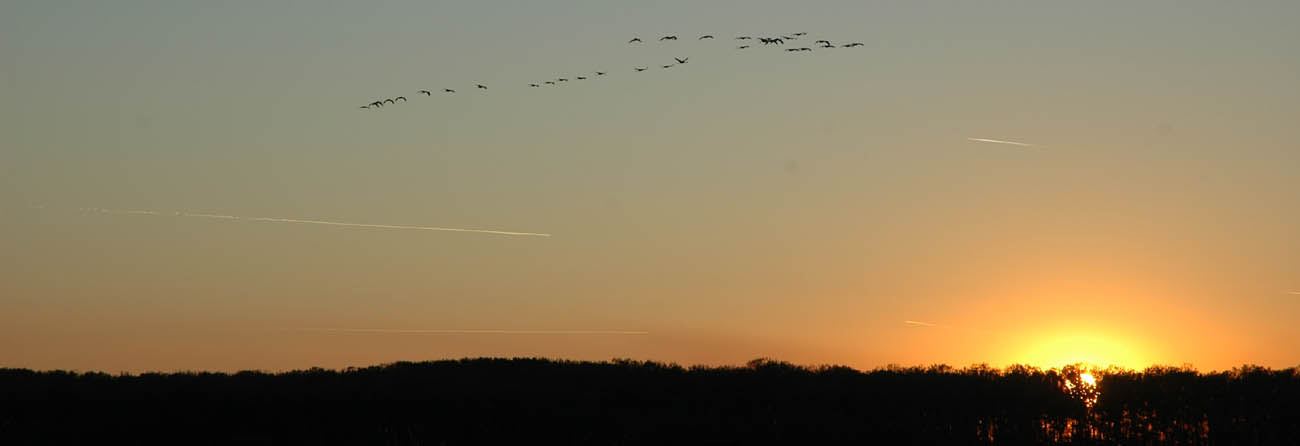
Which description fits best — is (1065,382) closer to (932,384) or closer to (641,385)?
(932,384)

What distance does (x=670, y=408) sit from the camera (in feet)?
184

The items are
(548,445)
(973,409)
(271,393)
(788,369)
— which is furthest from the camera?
(788,369)

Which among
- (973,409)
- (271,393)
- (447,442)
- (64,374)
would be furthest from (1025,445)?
(64,374)

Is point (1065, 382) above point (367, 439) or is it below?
above

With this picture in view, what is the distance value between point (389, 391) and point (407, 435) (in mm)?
6273

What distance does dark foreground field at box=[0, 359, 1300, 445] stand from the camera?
5147 centimetres

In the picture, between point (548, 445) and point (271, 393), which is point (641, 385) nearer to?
point (548, 445)

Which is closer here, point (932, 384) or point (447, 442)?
point (447, 442)

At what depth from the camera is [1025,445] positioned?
51344 millimetres

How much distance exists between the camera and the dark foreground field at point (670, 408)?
51.5 metres

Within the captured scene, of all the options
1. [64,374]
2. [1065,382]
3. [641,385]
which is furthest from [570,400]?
[64,374]

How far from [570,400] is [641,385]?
426 centimetres

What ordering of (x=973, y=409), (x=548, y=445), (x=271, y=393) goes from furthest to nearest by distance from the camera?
(x=271, y=393) → (x=973, y=409) → (x=548, y=445)

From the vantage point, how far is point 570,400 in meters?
57.1
